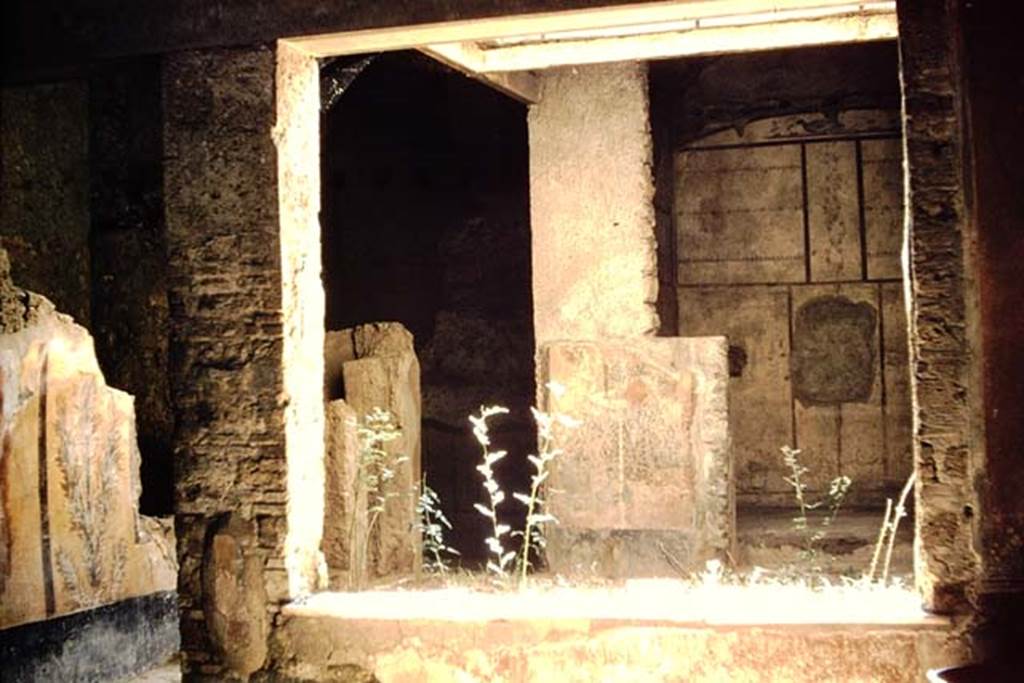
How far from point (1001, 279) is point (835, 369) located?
4839 millimetres

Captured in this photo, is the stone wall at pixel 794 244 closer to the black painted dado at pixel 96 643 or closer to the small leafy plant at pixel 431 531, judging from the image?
the small leafy plant at pixel 431 531

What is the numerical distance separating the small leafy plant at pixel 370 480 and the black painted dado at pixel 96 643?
3.40 feet

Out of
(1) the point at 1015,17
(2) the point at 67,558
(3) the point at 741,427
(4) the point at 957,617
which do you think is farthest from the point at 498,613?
(3) the point at 741,427

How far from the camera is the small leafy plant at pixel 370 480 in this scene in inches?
215

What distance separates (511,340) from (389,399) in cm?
321

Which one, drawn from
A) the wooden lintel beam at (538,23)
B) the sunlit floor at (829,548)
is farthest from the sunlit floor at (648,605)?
the sunlit floor at (829,548)

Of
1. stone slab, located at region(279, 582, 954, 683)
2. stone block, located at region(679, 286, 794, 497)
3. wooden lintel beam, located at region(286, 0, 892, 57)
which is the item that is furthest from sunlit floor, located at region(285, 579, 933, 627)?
stone block, located at region(679, 286, 794, 497)

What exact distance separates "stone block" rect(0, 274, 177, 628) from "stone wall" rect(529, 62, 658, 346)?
2.38 m

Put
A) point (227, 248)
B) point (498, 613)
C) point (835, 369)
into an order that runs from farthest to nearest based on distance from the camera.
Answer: point (835, 369), point (227, 248), point (498, 613)

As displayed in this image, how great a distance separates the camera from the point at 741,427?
27.2ft

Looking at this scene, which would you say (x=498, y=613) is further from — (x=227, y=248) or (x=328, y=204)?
(x=328, y=204)

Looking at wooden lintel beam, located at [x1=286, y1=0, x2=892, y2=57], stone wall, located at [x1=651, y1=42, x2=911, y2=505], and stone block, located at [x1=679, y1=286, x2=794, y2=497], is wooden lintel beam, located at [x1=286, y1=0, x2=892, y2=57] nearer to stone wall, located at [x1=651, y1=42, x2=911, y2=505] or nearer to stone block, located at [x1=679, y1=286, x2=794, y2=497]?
stone wall, located at [x1=651, y1=42, x2=911, y2=505]

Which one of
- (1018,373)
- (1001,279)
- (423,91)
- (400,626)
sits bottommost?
(400,626)

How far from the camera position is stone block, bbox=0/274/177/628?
4.65 metres
